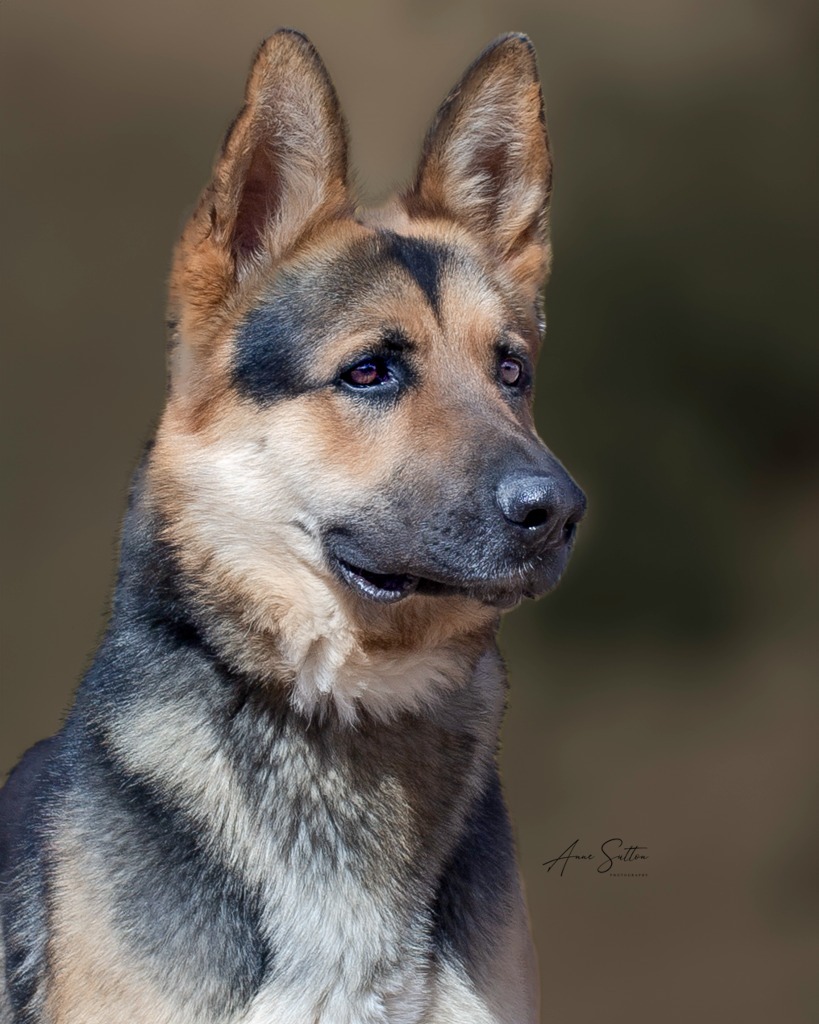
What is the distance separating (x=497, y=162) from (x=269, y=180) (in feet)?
2.08

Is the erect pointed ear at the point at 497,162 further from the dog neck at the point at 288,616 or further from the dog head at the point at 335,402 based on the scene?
the dog neck at the point at 288,616

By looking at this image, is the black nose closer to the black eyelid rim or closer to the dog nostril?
the dog nostril

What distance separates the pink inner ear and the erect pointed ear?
0.46m

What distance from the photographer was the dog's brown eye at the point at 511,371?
2.90m

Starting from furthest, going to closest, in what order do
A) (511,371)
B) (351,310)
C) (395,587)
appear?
(511,371) → (351,310) → (395,587)

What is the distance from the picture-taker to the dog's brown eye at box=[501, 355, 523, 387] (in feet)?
9.53

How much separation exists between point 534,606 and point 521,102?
6.80 ft

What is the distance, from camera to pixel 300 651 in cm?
262

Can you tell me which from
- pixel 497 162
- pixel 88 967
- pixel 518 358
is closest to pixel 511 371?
pixel 518 358

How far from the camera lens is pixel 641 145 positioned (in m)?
4.59

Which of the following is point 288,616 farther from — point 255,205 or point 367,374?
point 255,205

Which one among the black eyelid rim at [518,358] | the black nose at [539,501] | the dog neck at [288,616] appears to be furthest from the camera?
the black eyelid rim at [518,358]

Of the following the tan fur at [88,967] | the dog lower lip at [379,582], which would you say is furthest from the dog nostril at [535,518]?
Result: the tan fur at [88,967]

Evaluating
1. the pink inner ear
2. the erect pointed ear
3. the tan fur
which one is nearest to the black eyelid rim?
the erect pointed ear
